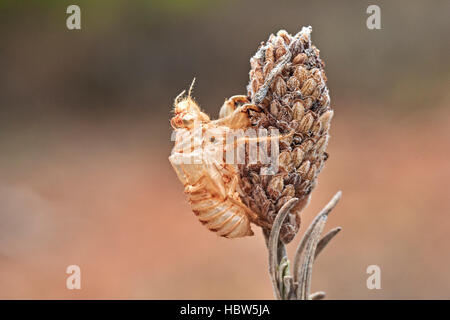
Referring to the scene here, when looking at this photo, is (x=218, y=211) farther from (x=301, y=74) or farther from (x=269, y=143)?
(x=301, y=74)

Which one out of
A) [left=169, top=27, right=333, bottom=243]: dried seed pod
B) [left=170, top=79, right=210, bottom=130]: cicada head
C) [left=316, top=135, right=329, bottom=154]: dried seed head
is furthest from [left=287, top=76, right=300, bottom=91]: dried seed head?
[left=170, top=79, right=210, bottom=130]: cicada head

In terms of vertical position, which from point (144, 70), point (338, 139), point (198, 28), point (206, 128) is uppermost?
point (198, 28)

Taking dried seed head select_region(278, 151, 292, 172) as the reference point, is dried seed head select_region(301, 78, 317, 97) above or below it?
above

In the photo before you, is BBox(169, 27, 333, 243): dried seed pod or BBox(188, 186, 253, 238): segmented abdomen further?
BBox(188, 186, 253, 238): segmented abdomen

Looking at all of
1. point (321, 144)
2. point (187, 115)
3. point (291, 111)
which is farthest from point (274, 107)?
point (187, 115)

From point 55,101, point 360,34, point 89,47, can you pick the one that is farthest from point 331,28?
point 55,101

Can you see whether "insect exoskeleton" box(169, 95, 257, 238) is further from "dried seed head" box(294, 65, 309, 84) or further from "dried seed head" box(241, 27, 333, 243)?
"dried seed head" box(294, 65, 309, 84)

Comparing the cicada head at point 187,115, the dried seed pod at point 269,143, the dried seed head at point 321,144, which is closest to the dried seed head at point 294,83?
the dried seed pod at point 269,143

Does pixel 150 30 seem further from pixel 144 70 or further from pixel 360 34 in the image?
pixel 360 34
